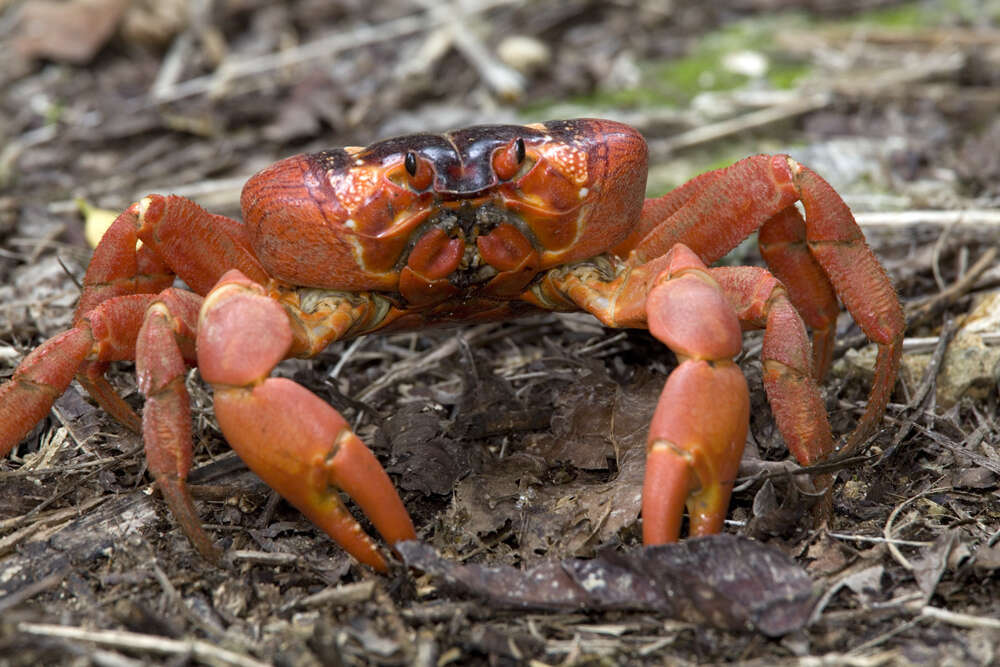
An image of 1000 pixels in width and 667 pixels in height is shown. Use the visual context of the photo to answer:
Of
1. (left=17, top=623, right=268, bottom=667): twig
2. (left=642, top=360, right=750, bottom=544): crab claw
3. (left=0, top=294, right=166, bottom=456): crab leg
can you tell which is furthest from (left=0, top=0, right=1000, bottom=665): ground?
(left=0, top=294, right=166, bottom=456): crab leg

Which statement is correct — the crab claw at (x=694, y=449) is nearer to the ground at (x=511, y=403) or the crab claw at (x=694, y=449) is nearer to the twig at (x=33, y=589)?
the ground at (x=511, y=403)

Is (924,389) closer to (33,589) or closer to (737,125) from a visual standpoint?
(737,125)

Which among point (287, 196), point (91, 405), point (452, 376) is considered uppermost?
point (287, 196)

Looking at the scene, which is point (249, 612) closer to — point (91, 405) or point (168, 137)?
point (91, 405)

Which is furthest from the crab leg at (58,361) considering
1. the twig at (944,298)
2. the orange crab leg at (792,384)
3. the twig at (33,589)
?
the twig at (944,298)

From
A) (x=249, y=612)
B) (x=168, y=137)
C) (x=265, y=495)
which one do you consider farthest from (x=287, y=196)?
(x=168, y=137)
